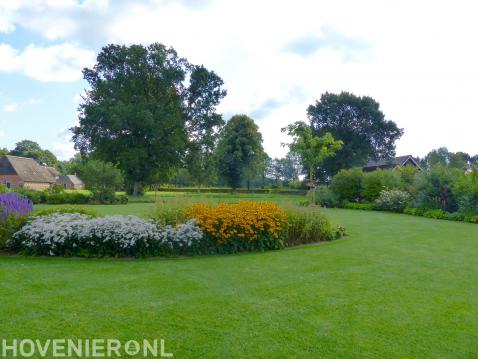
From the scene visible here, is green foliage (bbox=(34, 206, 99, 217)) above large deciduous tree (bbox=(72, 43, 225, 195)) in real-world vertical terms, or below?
below

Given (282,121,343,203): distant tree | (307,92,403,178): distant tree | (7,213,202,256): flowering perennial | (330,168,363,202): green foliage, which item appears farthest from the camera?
(307,92,403,178): distant tree

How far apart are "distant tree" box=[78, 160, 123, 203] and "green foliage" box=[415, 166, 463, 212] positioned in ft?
72.4

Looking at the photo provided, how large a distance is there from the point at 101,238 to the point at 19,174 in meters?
54.8

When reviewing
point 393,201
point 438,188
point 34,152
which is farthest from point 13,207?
point 34,152

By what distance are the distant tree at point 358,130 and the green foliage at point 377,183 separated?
1933 cm

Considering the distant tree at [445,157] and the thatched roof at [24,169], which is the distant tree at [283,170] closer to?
the distant tree at [445,157]

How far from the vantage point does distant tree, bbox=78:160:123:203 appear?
2925 cm

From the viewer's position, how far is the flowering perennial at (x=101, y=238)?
23.5ft

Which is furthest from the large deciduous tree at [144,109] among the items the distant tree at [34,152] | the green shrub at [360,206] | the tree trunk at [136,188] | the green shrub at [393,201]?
the distant tree at [34,152]

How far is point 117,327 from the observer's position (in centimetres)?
375

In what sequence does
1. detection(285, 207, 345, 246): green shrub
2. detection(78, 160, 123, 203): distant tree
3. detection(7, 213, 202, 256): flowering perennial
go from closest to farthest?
detection(7, 213, 202, 256): flowering perennial
detection(285, 207, 345, 246): green shrub
detection(78, 160, 123, 203): distant tree

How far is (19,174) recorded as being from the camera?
5362cm

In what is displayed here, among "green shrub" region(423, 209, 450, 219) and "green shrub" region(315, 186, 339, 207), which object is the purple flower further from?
"green shrub" region(315, 186, 339, 207)

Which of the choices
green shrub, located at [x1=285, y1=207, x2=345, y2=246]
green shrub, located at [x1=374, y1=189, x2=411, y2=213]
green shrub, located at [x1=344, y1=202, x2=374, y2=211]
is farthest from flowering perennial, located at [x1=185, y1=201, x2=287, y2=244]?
green shrub, located at [x1=344, y1=202, x2=374, y2=211]
